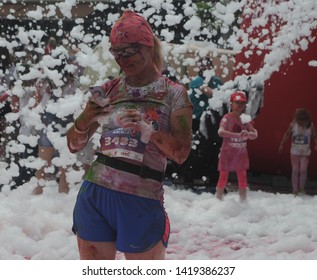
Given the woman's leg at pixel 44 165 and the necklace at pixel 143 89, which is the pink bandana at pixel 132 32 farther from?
Answer: the woman's leg at pixel 44 165

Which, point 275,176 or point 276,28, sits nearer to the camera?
point 276,28

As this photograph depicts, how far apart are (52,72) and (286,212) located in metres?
2.15

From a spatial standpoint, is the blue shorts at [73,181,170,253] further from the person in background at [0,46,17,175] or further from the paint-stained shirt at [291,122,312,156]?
the paint-stained shirt at [291,122,312,156]

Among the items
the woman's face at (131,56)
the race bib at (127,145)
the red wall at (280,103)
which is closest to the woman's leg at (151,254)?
the race bib at (127,145)

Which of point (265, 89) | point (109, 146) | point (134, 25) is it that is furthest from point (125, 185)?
point (265, 89)

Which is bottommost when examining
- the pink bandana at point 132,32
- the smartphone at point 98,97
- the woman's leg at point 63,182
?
the woman's leg at point 63,182

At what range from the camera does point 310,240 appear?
3621 millimetres

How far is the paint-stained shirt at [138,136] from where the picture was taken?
65.6 inches

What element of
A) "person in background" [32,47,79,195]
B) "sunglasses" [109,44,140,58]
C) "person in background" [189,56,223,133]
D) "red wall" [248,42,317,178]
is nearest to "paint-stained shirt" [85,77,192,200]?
"sunglasses" [109,44,140,58]

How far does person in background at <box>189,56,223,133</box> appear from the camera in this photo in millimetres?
4828

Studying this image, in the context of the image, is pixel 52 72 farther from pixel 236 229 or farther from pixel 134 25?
pixel 134 25

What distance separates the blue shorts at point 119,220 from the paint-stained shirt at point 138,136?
30 mm

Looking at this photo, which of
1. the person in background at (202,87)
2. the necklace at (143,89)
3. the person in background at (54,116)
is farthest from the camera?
the person in background at (202,87)
